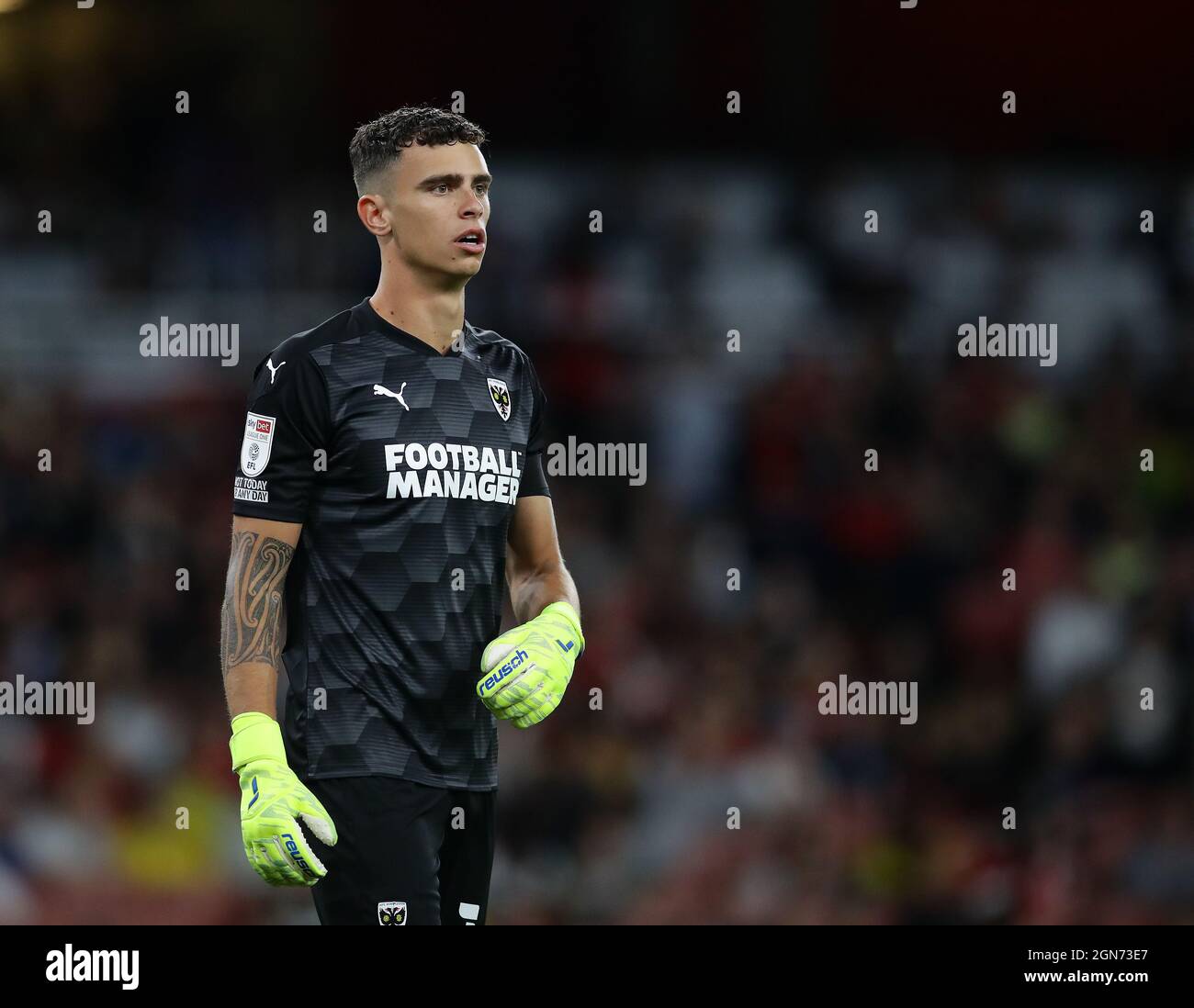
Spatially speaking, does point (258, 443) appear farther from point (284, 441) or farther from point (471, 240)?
point (471, 240)

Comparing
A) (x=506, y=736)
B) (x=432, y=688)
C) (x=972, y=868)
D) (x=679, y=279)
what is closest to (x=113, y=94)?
(x=679, y=279)

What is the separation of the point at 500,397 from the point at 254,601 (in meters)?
0.83

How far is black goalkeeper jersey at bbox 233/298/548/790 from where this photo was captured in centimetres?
417

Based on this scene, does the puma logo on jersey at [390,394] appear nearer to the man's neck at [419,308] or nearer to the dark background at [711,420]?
the man's neck at [419,308]

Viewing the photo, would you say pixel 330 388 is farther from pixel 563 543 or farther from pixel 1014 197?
pixel 1014 197

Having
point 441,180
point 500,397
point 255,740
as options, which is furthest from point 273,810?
point 441,180

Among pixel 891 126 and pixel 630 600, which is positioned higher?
pixel 891 126

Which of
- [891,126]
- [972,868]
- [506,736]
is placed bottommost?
[972,868]

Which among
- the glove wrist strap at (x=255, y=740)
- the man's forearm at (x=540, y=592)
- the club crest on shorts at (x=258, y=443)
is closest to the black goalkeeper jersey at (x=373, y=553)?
the club crest on shorts at (x=258, y=443)

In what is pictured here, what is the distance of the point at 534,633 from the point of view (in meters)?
4.27

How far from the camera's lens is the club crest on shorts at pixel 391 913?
407 centimetres
